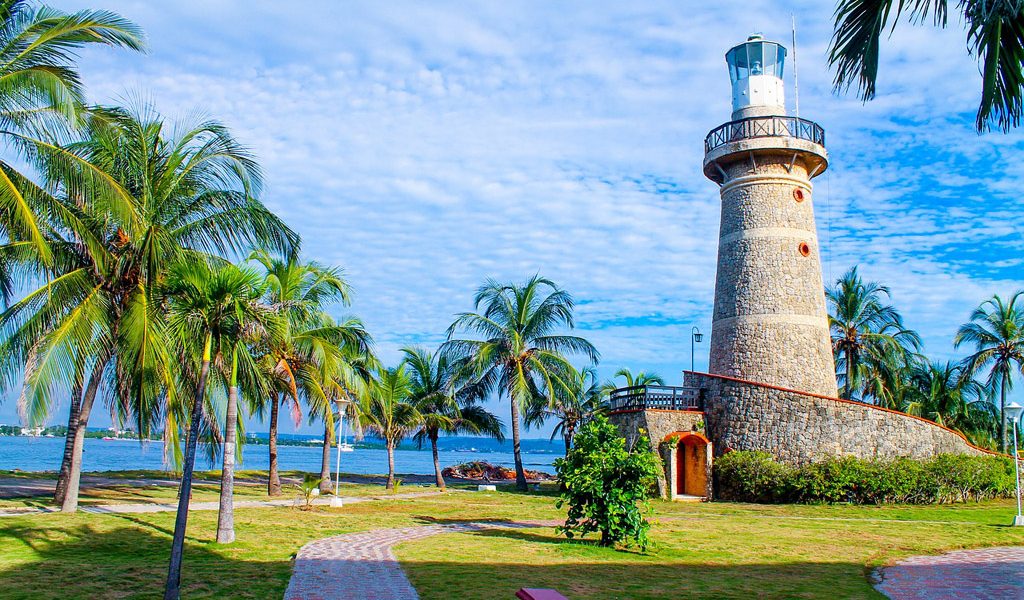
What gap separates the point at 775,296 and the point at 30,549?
21065mm

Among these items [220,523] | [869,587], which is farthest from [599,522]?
[220,523]

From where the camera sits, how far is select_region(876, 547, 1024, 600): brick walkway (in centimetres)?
935

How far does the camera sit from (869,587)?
9789 millimetres

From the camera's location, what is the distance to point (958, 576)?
34.8ft

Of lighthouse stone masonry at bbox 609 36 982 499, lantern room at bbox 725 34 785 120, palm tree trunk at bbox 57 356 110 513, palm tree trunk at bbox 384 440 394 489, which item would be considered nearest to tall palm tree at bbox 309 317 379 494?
palm tree trunk at bbox 384 440 394 489

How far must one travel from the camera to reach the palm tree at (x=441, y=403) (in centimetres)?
3172

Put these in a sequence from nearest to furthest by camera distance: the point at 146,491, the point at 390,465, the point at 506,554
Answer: the point at 506,554
the point at 146,491
the point at 390,465

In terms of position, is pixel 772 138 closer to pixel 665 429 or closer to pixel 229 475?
pixel 665 429

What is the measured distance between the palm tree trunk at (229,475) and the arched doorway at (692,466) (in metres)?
14.6

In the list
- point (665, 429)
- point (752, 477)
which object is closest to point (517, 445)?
point (665, 429)

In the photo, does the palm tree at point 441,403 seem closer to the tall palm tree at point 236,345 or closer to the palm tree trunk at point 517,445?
the palm tree trunk at point 517,445

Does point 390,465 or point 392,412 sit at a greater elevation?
point 392,412

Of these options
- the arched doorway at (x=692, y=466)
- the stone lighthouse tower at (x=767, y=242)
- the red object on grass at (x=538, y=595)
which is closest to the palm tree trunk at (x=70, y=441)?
the red object on grass at (x=538, y=595)

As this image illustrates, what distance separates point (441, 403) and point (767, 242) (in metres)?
14.4
